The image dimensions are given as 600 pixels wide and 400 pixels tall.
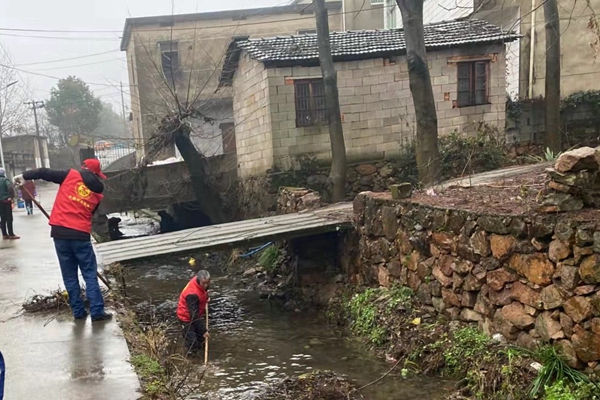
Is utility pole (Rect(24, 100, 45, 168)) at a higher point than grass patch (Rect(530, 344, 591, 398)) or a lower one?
higher

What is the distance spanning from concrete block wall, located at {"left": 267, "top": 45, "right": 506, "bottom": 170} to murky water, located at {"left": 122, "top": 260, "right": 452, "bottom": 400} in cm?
483

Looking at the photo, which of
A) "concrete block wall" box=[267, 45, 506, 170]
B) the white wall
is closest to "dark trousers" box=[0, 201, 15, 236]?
"concrete block wall" box=[267, 45, 506, 170]

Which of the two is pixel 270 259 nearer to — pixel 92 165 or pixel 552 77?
pixel 92 165

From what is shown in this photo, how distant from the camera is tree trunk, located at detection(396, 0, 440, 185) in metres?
9.32

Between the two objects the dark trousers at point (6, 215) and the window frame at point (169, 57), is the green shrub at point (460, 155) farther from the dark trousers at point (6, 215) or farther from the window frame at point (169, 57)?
the window frame at point (169, 57)

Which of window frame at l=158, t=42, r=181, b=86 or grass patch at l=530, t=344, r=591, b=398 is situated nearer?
grass patch at l=530, t=344, r=591, b=398

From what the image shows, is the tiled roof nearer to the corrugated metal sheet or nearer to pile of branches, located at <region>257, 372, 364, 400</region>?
the corrugated metal sheet

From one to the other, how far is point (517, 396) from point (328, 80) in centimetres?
913

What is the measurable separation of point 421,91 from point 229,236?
4.49 m

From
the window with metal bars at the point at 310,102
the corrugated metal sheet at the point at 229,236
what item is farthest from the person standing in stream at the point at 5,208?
the window with metal bars at the point at 310,102

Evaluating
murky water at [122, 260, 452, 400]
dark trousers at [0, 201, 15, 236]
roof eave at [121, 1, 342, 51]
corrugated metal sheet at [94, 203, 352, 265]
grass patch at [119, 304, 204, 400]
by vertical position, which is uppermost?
roof eave at [121, 1, 342, 51]

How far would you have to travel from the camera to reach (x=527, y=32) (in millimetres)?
15516

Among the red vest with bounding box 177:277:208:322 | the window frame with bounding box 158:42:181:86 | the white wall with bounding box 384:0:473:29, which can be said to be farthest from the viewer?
the window frame with bounding box 158:42:181:86

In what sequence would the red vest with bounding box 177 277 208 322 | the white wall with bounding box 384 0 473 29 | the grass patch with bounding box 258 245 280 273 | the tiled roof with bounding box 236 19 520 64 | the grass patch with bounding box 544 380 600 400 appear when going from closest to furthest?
the grass patch with bounding box 544 380 600 400 < the red vest with bounding box 177 277 208 322 < the grass patch with bounding box 258 245 280 273 < the tiled roof with bounding box 236 19 520 64 < the white wall with bounding box 384 0 473 29
